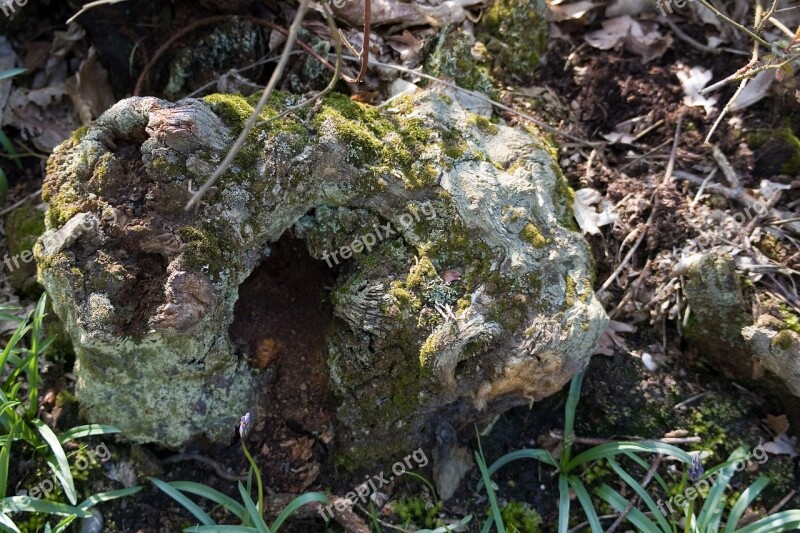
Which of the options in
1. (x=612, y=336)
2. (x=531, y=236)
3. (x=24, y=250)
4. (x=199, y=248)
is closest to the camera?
(x=199, y=248)

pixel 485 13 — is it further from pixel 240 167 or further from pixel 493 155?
pixel 240 167

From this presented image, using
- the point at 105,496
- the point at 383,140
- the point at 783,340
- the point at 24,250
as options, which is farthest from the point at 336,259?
the point at 783,340

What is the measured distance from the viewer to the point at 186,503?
Result: 2.46m

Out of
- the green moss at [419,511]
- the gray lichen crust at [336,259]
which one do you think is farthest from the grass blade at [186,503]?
the green moss at [419,511]

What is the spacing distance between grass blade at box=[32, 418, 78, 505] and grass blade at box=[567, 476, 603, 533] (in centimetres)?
200

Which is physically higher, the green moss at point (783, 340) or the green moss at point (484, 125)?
the green moss at point (484, 125)

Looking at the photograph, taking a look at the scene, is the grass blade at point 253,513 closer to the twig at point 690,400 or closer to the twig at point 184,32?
the twig at point 690,400

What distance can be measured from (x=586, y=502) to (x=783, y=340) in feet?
3.53

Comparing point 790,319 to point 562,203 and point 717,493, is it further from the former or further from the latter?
point 562,203

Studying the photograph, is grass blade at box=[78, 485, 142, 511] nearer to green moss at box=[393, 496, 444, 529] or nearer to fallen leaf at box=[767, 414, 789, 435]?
green moss at box=[393, 496, 444, 529]

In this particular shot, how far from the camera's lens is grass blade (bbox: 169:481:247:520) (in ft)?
8.09

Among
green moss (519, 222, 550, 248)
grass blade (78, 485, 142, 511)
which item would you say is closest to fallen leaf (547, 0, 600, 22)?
green moss (519, 222, 550, 248)

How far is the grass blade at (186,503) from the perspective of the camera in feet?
8.04

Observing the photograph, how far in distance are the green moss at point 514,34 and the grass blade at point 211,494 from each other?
A: 248 centimetres
